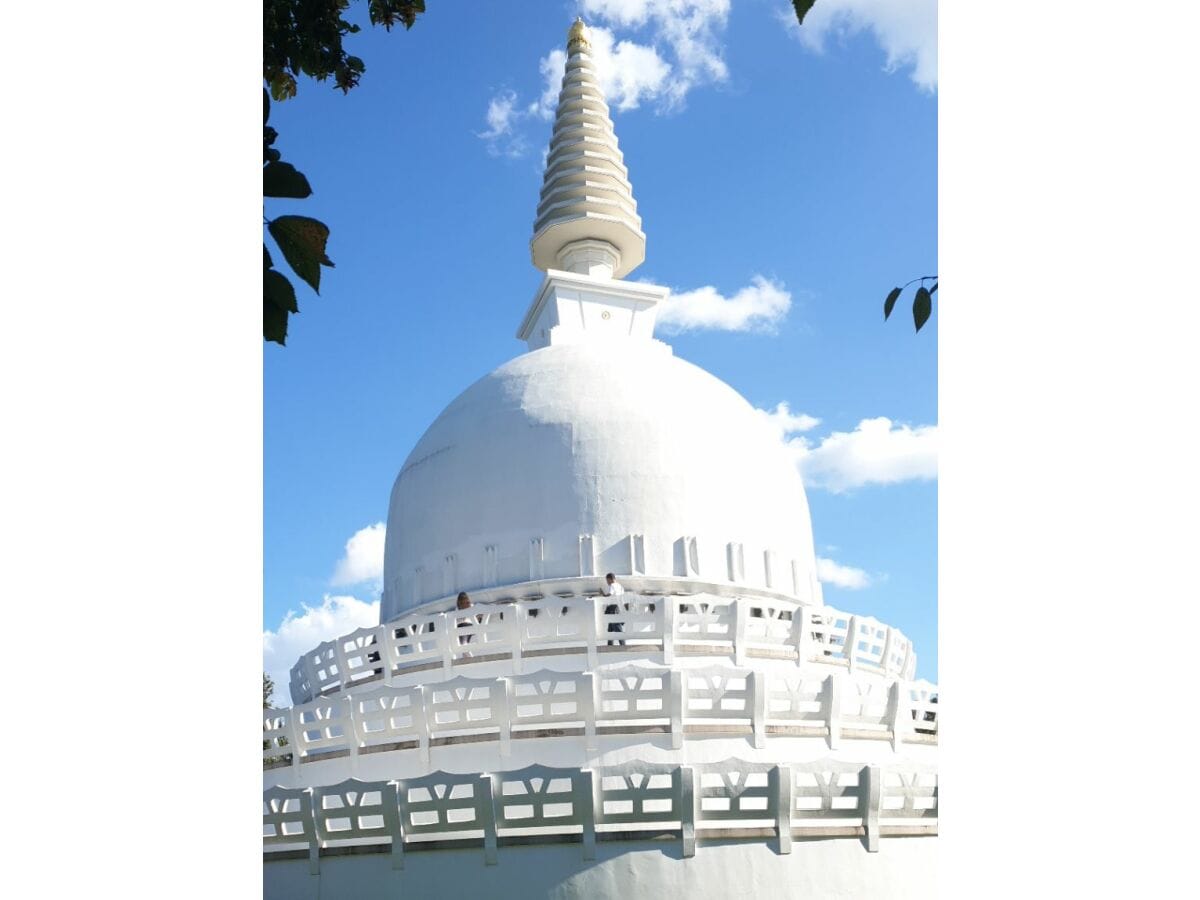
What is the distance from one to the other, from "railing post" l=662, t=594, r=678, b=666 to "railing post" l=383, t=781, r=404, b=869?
407 cm

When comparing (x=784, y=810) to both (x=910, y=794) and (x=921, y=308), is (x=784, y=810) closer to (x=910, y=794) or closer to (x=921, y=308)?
(x=910, y=794)

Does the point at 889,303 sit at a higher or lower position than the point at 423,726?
higher

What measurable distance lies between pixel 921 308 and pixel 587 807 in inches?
267

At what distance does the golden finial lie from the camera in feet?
86.3

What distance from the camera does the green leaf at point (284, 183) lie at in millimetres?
2934

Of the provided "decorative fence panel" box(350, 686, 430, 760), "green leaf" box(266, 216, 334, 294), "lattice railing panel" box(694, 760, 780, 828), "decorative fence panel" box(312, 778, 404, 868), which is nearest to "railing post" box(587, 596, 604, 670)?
"decorative fence panel" box(350, 686, 430, 760)

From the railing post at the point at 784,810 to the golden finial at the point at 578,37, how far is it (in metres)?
20.9

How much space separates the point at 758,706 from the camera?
1112 cm

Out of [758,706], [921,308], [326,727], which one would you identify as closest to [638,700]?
[758,706]

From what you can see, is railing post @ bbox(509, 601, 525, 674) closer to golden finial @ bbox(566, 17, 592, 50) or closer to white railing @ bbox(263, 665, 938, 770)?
white railing @ bbox(263, 665, 938, 770)

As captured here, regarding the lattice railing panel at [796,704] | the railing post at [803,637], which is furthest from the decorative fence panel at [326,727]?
the railing post at [803,637]

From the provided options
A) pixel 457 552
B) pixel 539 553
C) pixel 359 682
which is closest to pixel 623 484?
pixel 539 553

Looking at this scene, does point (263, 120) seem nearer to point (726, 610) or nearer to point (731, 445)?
point (726, 610)

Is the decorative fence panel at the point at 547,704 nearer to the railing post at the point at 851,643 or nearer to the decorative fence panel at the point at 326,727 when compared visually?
the decorative fence panel at the point at 326,727
